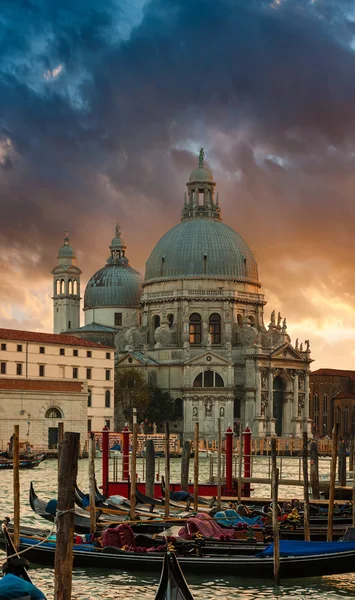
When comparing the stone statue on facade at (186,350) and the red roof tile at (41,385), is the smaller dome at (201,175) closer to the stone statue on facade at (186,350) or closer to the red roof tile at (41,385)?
the stone statue on facade at (186,350)

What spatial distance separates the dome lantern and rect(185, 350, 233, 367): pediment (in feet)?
45.3

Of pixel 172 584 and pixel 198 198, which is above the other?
pixel 198 198

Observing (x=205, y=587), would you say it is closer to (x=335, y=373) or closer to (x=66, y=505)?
(x=66, y=505)

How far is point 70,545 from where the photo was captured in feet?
56.6

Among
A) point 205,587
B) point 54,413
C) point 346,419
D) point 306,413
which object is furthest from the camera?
point 346,419

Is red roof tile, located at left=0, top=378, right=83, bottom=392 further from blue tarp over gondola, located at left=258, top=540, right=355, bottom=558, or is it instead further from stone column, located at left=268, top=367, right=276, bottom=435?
blue tarp over gondola, located at left=258, top=540, right=355, bottom=558

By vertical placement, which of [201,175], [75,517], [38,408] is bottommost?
[75,517]

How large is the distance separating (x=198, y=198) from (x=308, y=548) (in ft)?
258

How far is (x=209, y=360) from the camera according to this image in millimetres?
89312

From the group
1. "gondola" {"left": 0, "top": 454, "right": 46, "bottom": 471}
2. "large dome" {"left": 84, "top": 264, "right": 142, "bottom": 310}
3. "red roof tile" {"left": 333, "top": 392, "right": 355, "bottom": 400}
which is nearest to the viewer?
"gondola" {"left": 0, "top": 454, "right": 46, "bottom": 471}

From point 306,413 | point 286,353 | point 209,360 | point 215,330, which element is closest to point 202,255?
point 215,330

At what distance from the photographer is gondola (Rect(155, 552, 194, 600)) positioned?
1638cm

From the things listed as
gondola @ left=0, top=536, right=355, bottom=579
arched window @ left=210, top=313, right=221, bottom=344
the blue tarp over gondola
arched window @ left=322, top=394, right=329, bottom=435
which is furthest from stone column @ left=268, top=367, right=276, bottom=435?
the blue tarp over gondola

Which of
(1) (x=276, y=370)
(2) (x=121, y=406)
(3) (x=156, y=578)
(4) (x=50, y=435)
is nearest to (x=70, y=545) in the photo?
(3) (x=156, y=578)
